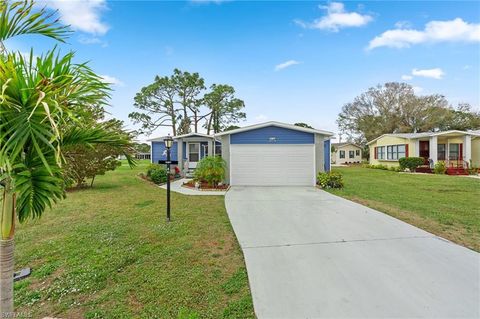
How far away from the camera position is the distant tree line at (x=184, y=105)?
24328 millimetres

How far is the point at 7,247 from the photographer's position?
1.76 metres

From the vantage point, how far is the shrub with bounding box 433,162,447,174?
16000 millimetres

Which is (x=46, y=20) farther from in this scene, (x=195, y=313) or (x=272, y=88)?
(x=272, y=88)

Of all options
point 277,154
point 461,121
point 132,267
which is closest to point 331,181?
point 277,154

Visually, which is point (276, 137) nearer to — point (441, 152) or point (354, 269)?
point (354, 269)

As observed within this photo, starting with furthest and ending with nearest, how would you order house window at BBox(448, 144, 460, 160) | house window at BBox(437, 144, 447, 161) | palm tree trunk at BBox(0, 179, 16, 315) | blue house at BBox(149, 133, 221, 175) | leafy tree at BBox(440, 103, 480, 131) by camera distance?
leafy tree at BBox(440, 103, 480, 131), house window at BBox(437, 144, 447, 161), house window at BBox(448, 144, 460, 160), blue house at BBox(149, 133, 221, 175), palm tree trunk at BBox(0, 179, 16, 315)

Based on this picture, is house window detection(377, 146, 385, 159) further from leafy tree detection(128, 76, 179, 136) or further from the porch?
leafy tree detection(128, 76, 179, 136)

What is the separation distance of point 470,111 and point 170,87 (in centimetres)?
4000

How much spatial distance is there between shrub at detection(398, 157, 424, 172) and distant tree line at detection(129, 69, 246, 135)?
52.8ft

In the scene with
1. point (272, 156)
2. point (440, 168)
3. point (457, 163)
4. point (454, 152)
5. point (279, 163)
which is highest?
point (454, 152)

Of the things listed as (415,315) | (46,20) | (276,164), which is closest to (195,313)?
(415,315)

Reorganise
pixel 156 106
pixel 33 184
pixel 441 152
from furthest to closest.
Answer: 1. pixel 156 106
2. pixel 441 152
3. pixel 33 184

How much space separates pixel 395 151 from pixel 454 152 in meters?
3.86

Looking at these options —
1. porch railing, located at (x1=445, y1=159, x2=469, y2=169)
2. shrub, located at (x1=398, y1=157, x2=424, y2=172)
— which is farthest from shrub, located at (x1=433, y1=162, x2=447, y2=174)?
shrub, located at (x1=398, y1=157, x2=424, y2=172)
